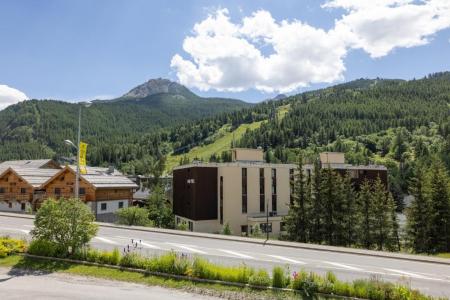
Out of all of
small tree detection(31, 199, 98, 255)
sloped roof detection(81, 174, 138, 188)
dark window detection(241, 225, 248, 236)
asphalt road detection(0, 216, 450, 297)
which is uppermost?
sloped roof detection(81, 174, 138, 188)

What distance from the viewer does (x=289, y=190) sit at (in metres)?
68.2

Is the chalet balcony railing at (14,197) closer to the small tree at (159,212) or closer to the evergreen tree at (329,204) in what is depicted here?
the small tree at (159,212)

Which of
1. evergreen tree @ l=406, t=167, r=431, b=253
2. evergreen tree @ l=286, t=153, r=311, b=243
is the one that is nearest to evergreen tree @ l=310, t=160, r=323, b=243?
evergreen tree @ l=286, t=153, r=311, b=243

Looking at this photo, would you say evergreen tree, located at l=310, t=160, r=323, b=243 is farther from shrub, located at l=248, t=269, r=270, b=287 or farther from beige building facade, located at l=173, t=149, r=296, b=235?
shrub, located at l=248, t=269, r=270, b=287

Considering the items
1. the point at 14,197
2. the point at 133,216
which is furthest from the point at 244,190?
the point at 14,197

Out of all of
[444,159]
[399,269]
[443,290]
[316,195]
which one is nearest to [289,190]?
[316,195]

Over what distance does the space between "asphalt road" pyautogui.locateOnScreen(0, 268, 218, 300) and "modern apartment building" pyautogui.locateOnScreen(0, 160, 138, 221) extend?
4263cm

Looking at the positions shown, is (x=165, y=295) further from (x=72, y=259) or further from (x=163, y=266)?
(x=72, y=259)

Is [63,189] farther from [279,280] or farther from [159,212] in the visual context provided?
[279,280]

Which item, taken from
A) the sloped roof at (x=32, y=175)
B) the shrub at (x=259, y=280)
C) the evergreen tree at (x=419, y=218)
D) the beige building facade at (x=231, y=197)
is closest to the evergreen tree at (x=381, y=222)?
the evergreen tree at (x=419, y=218)

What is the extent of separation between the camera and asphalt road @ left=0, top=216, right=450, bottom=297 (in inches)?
824

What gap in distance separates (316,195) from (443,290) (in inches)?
1294

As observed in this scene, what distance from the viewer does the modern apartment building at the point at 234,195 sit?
6155 cm

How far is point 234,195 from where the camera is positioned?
6241 cm
